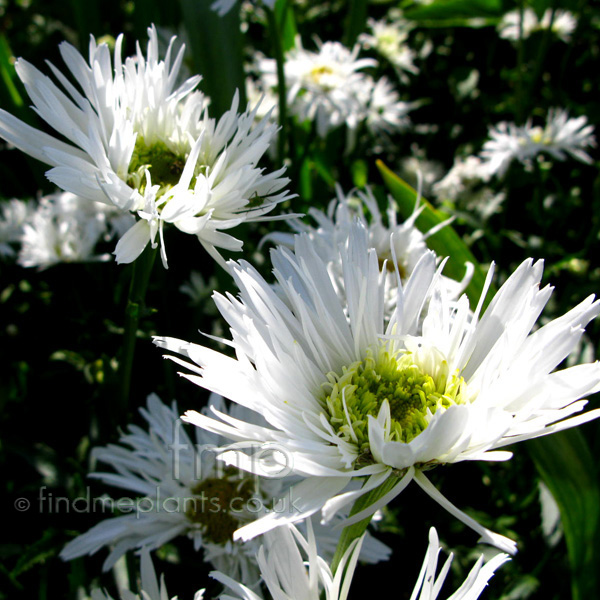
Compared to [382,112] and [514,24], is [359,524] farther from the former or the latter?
[514,24]

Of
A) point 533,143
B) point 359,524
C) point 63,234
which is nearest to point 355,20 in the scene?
point 533,143

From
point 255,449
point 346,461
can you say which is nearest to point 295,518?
point 346,461

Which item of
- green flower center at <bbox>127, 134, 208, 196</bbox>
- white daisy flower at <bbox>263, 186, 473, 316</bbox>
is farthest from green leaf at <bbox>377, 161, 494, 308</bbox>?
green flower center at <bbox>127, 134, 208, 196</bbox>

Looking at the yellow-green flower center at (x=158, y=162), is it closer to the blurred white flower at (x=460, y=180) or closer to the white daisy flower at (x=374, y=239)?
the white daisy flower at (x=374, y=239)

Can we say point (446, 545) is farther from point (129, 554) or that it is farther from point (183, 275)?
point (183, 275)

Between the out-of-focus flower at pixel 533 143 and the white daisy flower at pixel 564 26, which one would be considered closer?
the out-of-focus flower at pixel 533 143

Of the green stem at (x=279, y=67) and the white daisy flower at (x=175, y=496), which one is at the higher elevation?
the green stem at (x=279, y=67)

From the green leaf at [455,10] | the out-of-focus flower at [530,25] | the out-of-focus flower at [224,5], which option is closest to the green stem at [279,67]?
the out-of-focus flower at [224,5]
